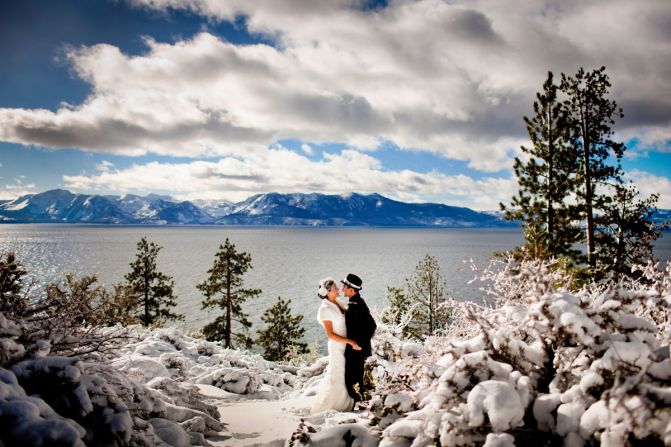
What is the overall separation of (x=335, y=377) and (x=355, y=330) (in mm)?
1115

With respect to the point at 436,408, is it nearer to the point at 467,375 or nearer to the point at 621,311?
the point at 467,375

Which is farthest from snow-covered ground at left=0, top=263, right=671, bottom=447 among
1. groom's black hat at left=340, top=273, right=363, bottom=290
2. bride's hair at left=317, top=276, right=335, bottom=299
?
bride's hair at left=317, top=276, right=335, bottom=299

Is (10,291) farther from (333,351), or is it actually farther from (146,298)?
(146,298)

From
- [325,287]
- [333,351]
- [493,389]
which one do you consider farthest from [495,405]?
[333,351]

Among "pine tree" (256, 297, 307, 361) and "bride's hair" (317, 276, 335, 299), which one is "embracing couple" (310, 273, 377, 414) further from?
"pine tree" (256, 297, 307, 361)

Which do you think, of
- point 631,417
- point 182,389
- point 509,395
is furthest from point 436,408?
point 182,389

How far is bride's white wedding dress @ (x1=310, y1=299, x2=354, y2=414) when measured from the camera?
7.37m

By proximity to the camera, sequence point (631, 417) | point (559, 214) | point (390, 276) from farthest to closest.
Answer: point (390, 276) < point (559, 214) < point (631, 417)

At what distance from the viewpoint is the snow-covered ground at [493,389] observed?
126 inches

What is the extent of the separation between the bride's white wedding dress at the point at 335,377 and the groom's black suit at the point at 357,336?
0.34ft

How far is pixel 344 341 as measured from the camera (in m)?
7.25

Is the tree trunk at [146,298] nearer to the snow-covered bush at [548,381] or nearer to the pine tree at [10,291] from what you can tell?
the pine tree at [10,291]

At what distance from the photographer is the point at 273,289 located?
64750 millimetres

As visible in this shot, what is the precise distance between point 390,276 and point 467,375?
76.5 m
